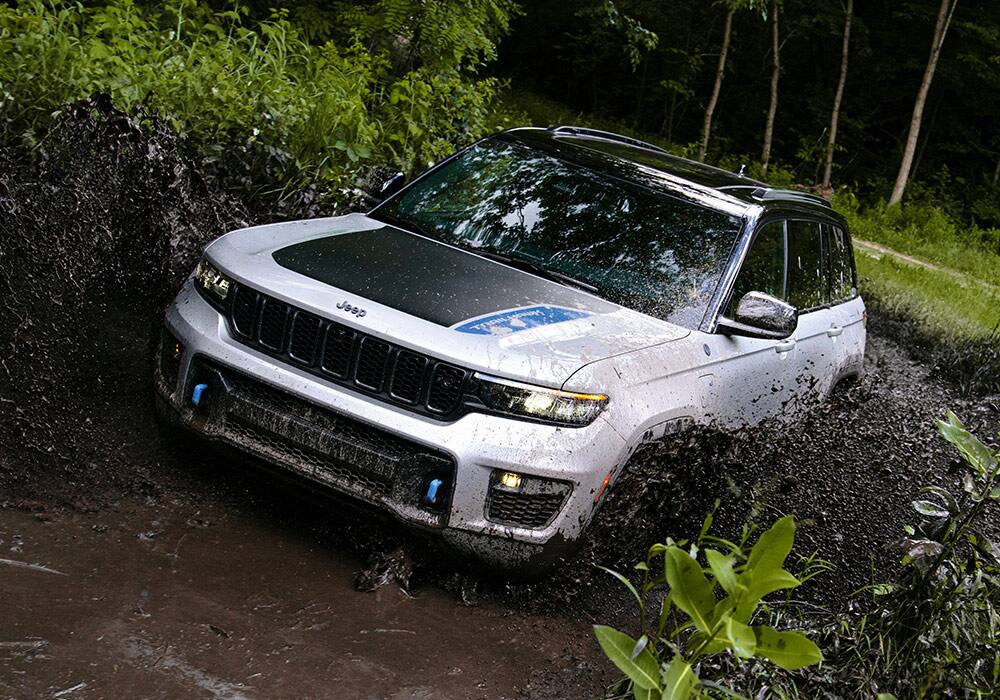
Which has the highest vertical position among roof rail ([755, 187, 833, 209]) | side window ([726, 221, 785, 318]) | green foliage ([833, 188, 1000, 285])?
roof rail ([755, 187, 833, 209])

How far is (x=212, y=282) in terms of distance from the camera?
14.3ft

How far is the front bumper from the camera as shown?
3797 millimetres

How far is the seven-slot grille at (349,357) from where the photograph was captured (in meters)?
3.86

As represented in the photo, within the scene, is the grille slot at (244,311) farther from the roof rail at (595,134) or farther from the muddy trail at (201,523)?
the roof rail at (595,134)

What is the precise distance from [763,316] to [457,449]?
65.8 inches

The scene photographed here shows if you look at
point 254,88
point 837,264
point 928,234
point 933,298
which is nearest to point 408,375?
point 837,264

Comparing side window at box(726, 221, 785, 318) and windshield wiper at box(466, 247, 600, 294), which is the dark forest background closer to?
windshield wiper at box(466, 247, 600, 294)

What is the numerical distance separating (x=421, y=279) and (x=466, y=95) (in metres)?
6.10

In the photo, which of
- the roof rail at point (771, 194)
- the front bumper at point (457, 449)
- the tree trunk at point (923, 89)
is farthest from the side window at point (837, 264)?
the tree trunk at point (923, 89)

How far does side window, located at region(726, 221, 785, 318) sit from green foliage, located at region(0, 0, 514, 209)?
3.32 metres

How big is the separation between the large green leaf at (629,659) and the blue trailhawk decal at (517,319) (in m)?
1.33

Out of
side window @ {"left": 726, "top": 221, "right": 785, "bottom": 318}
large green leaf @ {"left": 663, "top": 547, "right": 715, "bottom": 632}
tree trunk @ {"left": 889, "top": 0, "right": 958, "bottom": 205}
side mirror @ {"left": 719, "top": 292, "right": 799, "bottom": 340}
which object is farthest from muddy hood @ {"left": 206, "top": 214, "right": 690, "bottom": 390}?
tree trunk @ {"left": 889, "top": 0, "right": 958, "bottom": 205}

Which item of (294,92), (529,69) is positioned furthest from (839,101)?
(294,92)

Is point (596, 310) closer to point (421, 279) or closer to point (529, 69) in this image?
point (421, 279)
